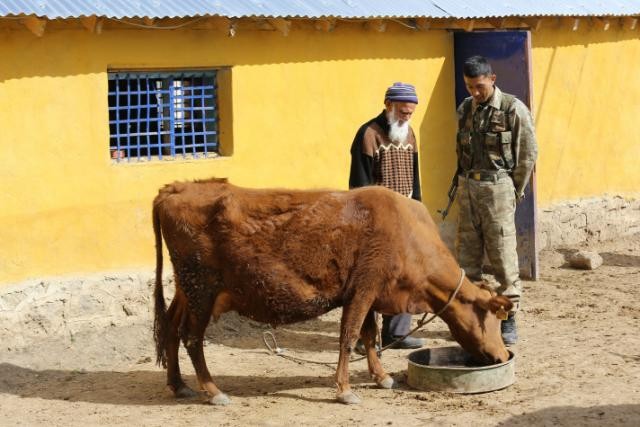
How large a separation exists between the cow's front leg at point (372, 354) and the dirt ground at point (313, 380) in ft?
0.30

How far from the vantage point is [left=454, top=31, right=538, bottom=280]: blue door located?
453 inches

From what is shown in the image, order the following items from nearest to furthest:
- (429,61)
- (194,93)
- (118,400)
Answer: (118,400)
(194,93)
(429,61)

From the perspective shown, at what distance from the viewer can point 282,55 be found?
35.0 ft

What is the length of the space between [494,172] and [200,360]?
2.83 meters

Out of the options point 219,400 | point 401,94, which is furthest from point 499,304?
point 219,400

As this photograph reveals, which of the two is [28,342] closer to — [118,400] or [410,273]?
[118,400]

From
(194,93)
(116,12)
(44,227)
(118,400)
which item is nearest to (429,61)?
(194,93)

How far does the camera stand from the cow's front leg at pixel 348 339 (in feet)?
25.6

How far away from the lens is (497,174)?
29.7ft

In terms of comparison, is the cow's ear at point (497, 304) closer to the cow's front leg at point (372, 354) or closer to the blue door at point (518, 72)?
the cow's front leg at point (372, 354)

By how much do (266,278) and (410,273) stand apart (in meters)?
1.01

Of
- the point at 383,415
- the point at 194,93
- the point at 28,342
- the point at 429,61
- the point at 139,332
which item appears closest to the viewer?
the point at 383,415

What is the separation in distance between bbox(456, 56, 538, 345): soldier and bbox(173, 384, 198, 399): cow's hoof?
250cm

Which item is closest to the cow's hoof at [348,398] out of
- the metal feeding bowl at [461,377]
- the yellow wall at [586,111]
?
the metal feeding bowl at [461,377]
